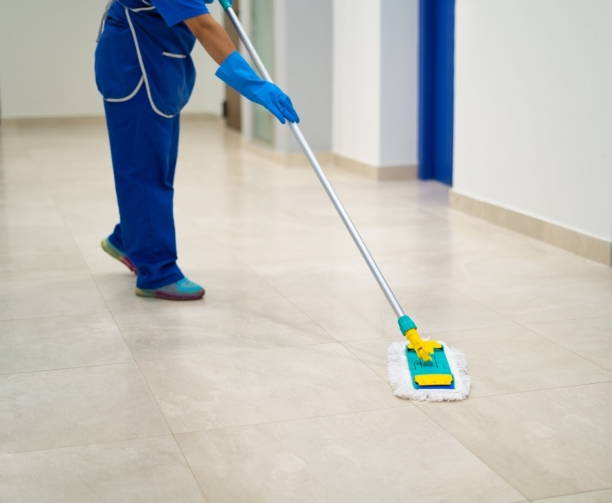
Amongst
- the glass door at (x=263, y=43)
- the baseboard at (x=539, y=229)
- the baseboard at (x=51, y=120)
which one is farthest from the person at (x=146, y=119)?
the baseboard at (x=51, y=120)

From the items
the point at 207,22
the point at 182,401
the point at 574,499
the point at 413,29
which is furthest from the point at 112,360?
the point at 413,29

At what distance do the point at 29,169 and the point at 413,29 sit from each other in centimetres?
240

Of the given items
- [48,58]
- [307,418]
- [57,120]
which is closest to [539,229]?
[307,418]

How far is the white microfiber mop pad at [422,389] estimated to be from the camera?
6.89 feet

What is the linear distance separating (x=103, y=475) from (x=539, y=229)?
2434mm

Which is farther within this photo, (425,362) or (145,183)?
(145,183)

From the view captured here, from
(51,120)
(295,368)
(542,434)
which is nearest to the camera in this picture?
(542,434)

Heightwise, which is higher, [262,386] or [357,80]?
[357,80]

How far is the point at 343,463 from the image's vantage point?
1.80m

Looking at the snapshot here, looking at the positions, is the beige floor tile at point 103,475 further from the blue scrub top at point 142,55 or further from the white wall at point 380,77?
the white wall at point 380,77

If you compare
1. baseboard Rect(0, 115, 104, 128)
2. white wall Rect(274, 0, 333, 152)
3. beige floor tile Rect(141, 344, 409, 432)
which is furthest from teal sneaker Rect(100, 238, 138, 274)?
baseboard Rect(0, 115, 104, 128)

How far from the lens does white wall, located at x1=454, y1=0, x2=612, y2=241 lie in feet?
11.0

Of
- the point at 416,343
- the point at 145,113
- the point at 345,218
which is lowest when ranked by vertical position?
the point at 416,343

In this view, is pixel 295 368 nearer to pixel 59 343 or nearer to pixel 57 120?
pixel 59 343
